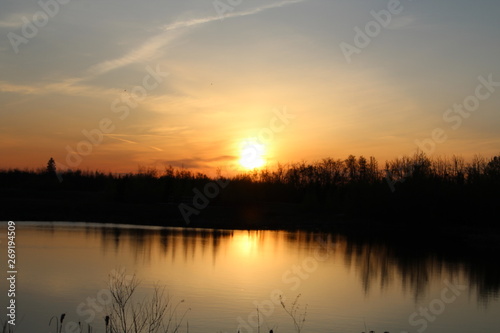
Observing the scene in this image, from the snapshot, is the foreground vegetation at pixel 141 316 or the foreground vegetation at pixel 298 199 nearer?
the foreground vegetation at pixel 141 316

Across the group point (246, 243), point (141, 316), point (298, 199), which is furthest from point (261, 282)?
point (298, 199)

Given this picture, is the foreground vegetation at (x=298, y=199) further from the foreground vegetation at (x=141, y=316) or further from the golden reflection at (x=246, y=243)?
the foreground vegetation at (x=141, y=316)

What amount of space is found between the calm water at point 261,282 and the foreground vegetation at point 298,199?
2108 cm

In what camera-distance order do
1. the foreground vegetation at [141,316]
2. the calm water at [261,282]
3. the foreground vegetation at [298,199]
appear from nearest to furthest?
1. the foreground vegetation at [141,316]
2. the calm water at [261,282]
3. the foreground vegetation at [298,199]

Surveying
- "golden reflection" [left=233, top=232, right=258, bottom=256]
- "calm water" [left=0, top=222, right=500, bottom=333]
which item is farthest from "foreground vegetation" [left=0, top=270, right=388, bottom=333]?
"golden reflection" [left=233, top=232, right=258, bottom=256]

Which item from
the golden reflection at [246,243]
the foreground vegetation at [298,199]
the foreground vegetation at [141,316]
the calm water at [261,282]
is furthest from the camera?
the foreground vegetation at [298,199]

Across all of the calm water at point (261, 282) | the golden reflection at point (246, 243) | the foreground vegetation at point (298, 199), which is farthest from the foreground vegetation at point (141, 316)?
the foreground vegetation at point (298, 199)

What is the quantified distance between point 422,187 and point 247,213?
73.2ft

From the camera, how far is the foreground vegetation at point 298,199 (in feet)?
187

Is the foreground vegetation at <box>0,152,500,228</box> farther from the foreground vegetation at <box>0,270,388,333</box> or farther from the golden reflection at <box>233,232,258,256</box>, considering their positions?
the foreground vegetation at <box>0,270,388,333</box>

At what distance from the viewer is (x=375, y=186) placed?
209 ft

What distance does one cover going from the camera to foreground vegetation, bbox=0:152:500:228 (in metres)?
56.9

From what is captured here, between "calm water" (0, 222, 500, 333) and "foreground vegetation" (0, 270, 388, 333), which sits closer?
"foreground vegetation" (0, 270, 388, 333)

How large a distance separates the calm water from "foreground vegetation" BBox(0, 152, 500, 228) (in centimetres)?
2108
